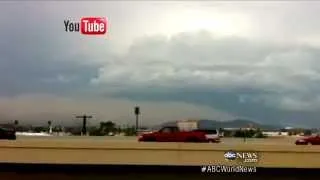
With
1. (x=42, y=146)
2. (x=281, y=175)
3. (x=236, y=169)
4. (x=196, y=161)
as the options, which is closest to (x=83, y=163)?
(x=42, y=146)

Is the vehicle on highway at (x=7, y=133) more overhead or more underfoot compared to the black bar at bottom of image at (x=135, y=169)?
more overhead

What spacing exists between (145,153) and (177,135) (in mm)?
12659

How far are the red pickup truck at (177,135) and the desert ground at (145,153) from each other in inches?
445

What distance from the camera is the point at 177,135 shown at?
1176 inches

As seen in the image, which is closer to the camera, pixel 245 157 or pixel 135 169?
pixel 245 157

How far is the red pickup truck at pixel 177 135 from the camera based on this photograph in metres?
29.0

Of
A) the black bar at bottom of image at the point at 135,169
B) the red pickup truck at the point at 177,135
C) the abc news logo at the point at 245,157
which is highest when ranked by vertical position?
the red pickup truck at the point at 177,135

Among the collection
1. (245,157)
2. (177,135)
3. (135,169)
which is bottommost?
(135,169)

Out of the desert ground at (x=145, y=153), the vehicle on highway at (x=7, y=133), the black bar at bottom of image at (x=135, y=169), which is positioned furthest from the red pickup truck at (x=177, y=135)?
the desert ground at (x=145, y=153)

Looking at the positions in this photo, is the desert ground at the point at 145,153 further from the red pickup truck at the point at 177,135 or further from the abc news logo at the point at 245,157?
the red pickup truck at the point at 177,135

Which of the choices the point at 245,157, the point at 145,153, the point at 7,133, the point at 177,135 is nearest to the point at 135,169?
the point at 145,153

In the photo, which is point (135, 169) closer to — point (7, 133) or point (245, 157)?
point (245, 157)

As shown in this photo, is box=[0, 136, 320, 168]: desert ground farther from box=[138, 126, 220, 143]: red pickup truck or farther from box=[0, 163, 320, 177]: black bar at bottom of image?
box=[138, 126, 220, 143]: red pickup truck

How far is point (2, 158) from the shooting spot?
683 inches
